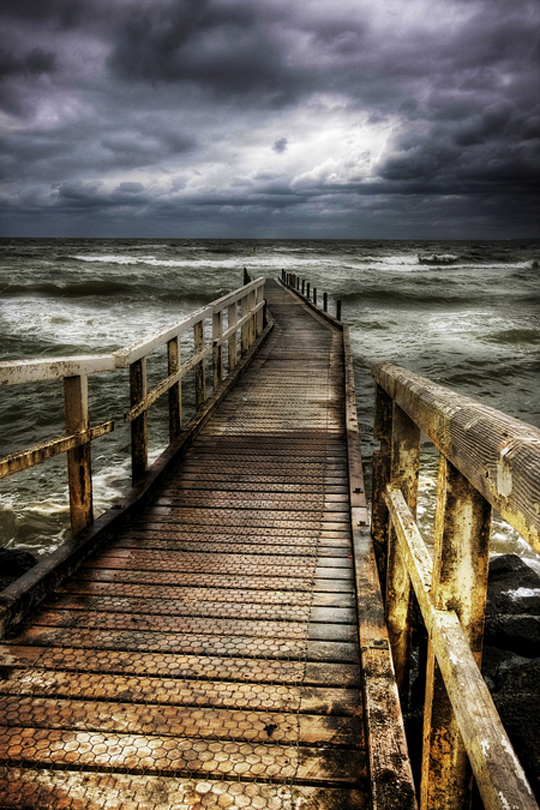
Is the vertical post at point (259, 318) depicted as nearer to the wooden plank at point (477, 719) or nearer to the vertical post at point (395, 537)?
the vertical post at point (395, 537)

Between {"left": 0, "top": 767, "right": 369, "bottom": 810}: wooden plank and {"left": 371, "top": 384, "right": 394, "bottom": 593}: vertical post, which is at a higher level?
{"left": 371, "top": 384, "right": 394, "bottom": 593}: vertical post

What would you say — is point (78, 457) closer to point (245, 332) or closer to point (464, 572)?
point (464, 572)

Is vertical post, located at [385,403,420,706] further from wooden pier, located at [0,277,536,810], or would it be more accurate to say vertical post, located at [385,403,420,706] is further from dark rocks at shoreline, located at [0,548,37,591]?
dark rocks at shoreline, located at [0,548,37,591]

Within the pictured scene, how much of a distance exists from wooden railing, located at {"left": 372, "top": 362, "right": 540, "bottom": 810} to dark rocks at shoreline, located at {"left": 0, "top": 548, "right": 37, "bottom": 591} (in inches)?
162

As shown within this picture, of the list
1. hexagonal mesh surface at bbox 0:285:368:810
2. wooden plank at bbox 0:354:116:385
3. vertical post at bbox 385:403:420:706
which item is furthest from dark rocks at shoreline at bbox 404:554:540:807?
wooden plank at bbox 0:354:116:385

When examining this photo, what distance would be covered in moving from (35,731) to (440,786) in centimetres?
130

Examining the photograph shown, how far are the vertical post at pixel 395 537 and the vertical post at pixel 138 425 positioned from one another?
6.15ft

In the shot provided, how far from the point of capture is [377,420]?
3.10 m

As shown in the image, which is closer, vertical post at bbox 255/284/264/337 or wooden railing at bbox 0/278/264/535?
wooden railing at bbox 0/278/264/535

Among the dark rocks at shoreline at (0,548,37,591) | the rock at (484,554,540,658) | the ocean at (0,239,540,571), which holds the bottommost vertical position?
the rock at (484,554,540,658)

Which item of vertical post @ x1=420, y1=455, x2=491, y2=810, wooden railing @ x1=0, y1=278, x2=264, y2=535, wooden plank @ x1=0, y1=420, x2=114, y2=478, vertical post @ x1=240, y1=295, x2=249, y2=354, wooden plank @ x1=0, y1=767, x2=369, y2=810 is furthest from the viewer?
vertical post @ x1=240, y1=295, x2=249, y2=354

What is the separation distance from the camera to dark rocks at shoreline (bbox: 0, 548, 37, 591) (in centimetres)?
486

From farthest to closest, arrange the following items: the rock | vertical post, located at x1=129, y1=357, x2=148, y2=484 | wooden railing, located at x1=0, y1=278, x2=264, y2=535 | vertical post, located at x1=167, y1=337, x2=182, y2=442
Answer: vertical post, located at x1=167, y1=337, x2=182, y2=442 < the rock < vertical post, located at x1=129, y1=357, x2=148, y2=484 < wooden railing, located at x1=0, y1=278, x2=264, y2=535

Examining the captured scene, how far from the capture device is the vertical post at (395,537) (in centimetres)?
230
